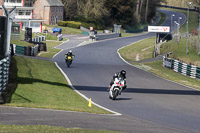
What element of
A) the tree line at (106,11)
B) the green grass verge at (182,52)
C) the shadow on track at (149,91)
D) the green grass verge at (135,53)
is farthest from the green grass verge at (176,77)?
the tree line at (106,11)

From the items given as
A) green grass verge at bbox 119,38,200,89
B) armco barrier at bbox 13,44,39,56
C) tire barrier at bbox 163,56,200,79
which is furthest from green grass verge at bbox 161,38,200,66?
armco barrier at bbox 13,44,39,56

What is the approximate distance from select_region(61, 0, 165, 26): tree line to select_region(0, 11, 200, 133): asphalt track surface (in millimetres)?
72446

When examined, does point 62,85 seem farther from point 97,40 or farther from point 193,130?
point 97,40

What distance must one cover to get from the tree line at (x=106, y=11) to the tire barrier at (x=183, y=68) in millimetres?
64822

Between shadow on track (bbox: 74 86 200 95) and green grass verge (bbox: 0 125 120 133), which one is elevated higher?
green grass verge (bbox: 0 125 120 133)

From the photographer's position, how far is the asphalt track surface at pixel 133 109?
14.3 m

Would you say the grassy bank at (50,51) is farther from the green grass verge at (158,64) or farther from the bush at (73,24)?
the bush at (73,24)

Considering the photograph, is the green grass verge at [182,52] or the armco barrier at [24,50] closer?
the green grass verge at [182,52]

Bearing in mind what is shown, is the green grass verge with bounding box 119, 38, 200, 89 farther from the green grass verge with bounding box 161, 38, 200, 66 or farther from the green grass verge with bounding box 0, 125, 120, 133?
the green grass verge with bounding box 0, 125, 120, 133

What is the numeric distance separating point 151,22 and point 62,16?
38.1 meters

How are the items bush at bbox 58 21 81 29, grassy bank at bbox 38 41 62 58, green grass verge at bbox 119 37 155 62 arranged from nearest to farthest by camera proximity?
grassy bank at bbox 38 41 62 58, green grass verge at bbox 119 37 155 62, bush at bbox 58 21 81 29

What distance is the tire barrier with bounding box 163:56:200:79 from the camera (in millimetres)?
39250

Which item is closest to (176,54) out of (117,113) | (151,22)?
(117,113)

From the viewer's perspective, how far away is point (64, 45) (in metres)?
69.1
